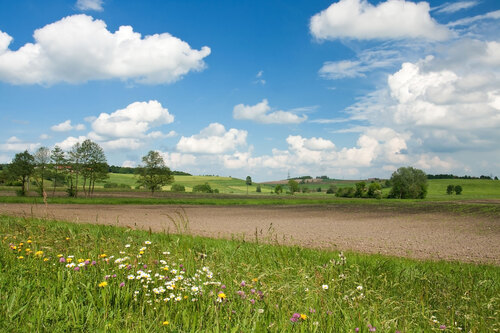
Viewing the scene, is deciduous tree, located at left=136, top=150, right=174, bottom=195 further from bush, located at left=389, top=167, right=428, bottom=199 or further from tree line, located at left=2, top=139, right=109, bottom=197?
bush, located at left=389, top=167, right=428, bottom=199

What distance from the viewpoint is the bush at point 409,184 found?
100 m

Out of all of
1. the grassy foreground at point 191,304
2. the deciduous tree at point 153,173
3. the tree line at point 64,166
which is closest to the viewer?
the grassy foreground at point 191,304

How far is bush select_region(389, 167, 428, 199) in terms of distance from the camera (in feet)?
330

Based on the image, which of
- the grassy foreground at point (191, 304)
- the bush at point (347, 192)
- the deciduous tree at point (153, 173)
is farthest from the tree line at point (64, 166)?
the bush at point (347, 192)

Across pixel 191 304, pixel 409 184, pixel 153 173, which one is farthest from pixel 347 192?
pixel 191 304

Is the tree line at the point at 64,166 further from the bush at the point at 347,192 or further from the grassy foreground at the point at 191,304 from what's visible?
the bush at the point at 347,192

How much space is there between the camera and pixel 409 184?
10119 centimetres

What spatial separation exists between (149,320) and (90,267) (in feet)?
6.61

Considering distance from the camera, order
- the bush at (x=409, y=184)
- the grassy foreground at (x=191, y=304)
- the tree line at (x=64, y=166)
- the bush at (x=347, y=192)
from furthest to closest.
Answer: the bush at (x=347, y=192), the bush at (x=409, y=184), the tree line at (x=64, y=166), the grassy foreground at (x=191, y=304)

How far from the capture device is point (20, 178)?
61250 millimetres

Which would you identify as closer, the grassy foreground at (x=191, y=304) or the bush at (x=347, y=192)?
the grassy foreground at (x=191, y=304)

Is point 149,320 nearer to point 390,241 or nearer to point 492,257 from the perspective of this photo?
point 492,257

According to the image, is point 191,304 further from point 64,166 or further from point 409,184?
point 409,184

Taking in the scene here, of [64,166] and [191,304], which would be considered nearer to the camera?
[191,304]
